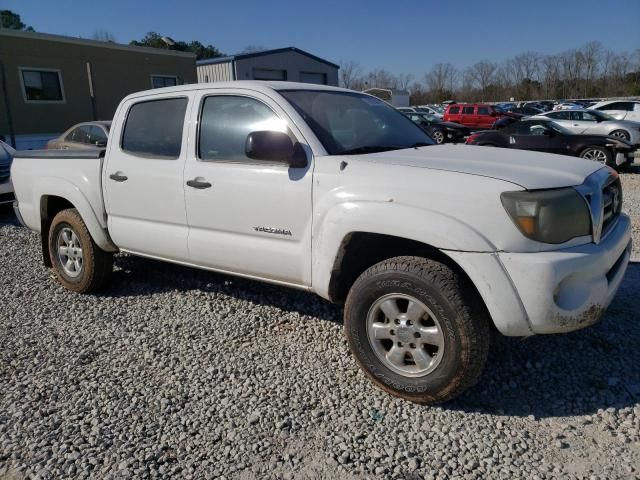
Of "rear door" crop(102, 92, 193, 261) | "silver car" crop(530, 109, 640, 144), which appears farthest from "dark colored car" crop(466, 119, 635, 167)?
"rear door" crop(102, 92, 193, 261)

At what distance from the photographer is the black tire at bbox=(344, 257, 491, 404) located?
2680 millimetres

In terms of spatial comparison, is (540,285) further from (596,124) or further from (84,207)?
(596,124)

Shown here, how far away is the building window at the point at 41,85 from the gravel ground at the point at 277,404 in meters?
18.8

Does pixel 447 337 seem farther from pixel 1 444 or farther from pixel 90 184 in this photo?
pixel 90 184

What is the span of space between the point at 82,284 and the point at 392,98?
51.4 meters

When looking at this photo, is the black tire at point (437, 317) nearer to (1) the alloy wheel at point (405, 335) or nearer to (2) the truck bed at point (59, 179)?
(1) the alloy wheel at point (405, 335)

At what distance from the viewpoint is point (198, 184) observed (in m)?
3.69

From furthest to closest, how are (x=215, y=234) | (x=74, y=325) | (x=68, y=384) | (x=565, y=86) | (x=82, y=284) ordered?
1. (x=565, y=86)
2. (x=82, y=284)
3. (x=74, y=325)
4. (x=215, y=234)
5. (x=68, y=384)

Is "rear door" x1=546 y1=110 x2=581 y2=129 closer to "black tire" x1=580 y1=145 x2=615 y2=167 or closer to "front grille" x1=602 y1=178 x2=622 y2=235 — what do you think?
"black tire" x1=580 y1=145 x2=615 y2=167

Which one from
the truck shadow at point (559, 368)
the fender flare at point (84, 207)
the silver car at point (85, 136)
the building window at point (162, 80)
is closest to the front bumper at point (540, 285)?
the truck shadow at point (559, 368)

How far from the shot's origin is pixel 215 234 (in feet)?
12.1

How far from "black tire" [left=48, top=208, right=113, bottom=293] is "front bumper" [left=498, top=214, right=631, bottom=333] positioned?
11.9 ft

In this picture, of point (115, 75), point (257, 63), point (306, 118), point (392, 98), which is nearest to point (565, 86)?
point (392, 98)

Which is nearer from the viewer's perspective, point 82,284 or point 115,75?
point 82,284
